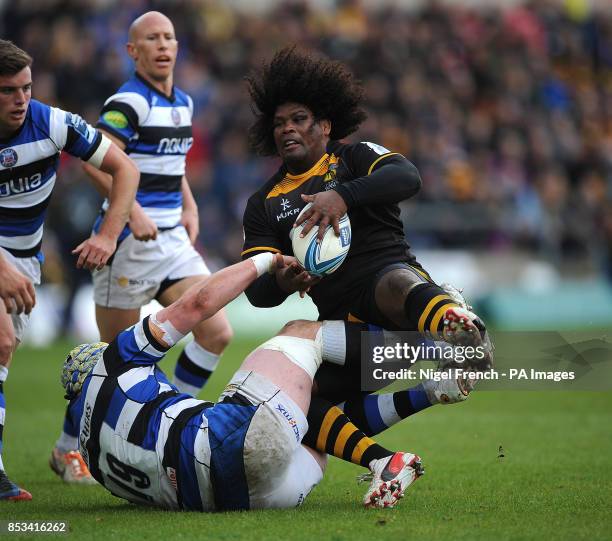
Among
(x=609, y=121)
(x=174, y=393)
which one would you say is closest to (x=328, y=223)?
(x=174, y=393)

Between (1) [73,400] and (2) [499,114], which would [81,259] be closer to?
(1) [73,400]

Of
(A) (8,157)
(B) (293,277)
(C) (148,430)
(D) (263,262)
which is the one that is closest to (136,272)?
(A) (8,157)

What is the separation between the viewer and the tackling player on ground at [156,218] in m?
7.82

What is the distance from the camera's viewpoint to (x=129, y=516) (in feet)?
17.7

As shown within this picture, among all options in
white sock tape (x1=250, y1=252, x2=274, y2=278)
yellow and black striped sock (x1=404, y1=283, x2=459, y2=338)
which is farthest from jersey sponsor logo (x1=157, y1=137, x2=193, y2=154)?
yellow and black striped sock (x1=404, y1=283, x2=459, y2=338)

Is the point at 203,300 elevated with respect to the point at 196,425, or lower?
elevated

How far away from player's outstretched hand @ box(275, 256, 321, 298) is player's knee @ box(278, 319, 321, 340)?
1.03ft

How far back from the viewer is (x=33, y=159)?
6551 millimetres

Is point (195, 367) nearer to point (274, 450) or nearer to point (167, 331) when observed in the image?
point (167, 331)

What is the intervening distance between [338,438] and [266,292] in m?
1.12

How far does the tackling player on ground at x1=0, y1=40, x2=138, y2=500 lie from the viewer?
6160mm

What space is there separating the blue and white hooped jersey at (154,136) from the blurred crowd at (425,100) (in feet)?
27.9

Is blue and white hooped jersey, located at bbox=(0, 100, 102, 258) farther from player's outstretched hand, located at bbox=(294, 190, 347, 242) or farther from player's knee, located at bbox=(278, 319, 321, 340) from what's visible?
player's knee, located at bbox=(278, 319, 321, 340)

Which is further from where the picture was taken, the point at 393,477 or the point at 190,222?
the point at 190,222
